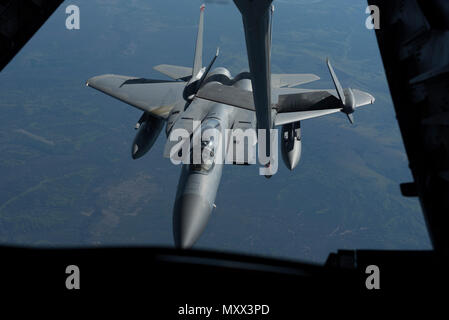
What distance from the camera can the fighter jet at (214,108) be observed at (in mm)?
7303

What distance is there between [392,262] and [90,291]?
2.33 metres

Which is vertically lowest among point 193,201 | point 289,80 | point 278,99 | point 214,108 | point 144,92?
point 193,201

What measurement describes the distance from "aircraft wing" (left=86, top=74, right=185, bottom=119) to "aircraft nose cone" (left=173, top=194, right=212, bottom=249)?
957 centimetres

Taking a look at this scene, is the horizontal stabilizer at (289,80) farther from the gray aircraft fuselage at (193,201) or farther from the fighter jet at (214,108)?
the gray aircraft fuselage at (193,201)

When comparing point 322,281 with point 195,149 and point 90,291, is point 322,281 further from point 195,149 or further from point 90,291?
point 195,149

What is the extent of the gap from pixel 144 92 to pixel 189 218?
14.7m

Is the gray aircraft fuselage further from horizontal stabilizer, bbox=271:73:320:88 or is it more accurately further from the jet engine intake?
horizontal stabilizer, bbox=271:73:320:88

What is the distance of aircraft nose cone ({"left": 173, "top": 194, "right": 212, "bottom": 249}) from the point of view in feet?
43.8

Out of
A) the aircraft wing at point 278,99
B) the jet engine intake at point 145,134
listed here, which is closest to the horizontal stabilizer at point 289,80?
the jet engine intake at point 145,134

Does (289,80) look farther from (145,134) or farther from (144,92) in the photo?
(145,134)

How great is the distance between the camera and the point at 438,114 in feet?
10.1

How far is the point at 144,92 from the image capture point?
24.9m

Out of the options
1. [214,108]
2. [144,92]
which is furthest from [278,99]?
[144,92]
